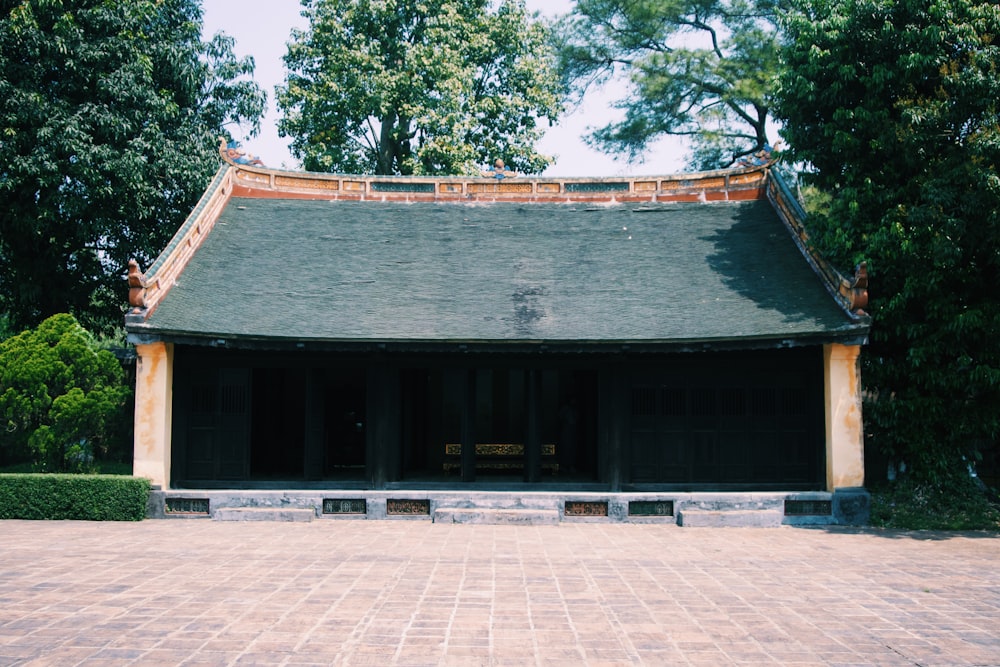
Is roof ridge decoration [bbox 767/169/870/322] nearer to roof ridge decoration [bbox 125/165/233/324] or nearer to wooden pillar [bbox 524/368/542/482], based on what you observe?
wooden pillar [bbox 524/368/542/482]

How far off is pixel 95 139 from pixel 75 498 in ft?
36.6

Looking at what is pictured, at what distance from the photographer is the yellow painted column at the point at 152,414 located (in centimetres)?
1415

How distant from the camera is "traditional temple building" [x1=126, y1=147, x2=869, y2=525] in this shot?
14008 mm

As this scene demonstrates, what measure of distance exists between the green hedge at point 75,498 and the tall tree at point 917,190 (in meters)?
13.5

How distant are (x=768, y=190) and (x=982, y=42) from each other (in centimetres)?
601

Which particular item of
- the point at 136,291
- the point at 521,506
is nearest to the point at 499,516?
the point at 521,506

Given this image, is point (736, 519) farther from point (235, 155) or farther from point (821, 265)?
point (235, 155)

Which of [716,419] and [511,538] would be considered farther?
[716,419]

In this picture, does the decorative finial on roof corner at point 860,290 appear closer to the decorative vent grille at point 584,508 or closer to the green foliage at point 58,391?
the decorative vent grille at point 584,508

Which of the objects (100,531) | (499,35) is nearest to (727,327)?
(100,531)

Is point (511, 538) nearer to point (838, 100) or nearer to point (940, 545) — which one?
point (940, 545)

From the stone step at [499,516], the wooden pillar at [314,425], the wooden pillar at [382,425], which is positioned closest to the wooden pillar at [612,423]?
the stone step at [499,516]

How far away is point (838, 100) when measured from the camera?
15031 mm

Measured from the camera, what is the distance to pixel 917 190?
14.1 meters
